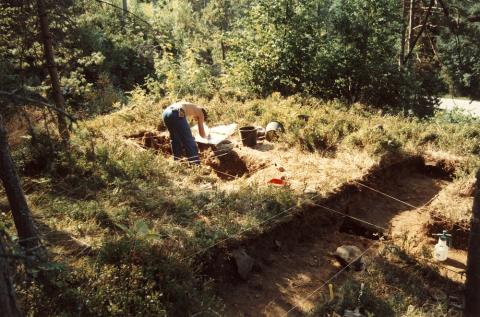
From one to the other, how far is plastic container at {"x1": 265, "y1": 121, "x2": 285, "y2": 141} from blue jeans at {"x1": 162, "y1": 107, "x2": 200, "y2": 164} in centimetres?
183

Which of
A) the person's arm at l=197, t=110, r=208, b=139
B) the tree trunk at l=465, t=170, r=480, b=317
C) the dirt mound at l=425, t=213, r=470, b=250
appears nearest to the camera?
the tree trunk at l=465, t=170, r=480, b=317

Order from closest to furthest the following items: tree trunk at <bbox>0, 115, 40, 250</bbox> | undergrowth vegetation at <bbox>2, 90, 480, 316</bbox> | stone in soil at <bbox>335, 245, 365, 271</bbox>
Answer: tree trunk at <bbox>0, 115, 40, 250</bbox> < undergrowth vegetation at <bbox>2, 90, 480, 316</bbox> < stone in soil at <bbox>335, 245, 365, 271</bbox>

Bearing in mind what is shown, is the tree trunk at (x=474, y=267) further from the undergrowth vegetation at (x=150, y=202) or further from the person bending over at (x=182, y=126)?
the person bending over at (x=182, y=126)

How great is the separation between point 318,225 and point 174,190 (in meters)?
2.19

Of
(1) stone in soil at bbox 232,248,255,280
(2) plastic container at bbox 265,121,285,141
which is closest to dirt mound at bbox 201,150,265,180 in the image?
(2) plastic container at bbox 265,121,285,141

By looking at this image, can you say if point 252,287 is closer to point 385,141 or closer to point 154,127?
point 385,141

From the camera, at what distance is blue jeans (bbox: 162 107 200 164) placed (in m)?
Result: 7.41

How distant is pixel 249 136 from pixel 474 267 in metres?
5.23

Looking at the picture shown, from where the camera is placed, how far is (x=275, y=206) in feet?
18.7

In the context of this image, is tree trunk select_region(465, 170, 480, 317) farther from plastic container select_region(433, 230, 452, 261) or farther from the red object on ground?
the red object on ground

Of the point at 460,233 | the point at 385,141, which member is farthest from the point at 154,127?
the point at 460,233

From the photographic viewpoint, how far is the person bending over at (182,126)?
7.41 metres

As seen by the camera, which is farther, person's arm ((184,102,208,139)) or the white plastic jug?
person's arm ((184,102,208,139))

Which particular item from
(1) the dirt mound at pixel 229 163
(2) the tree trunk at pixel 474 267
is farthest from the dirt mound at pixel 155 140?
(2) the tree trunk at pixel 474 267
